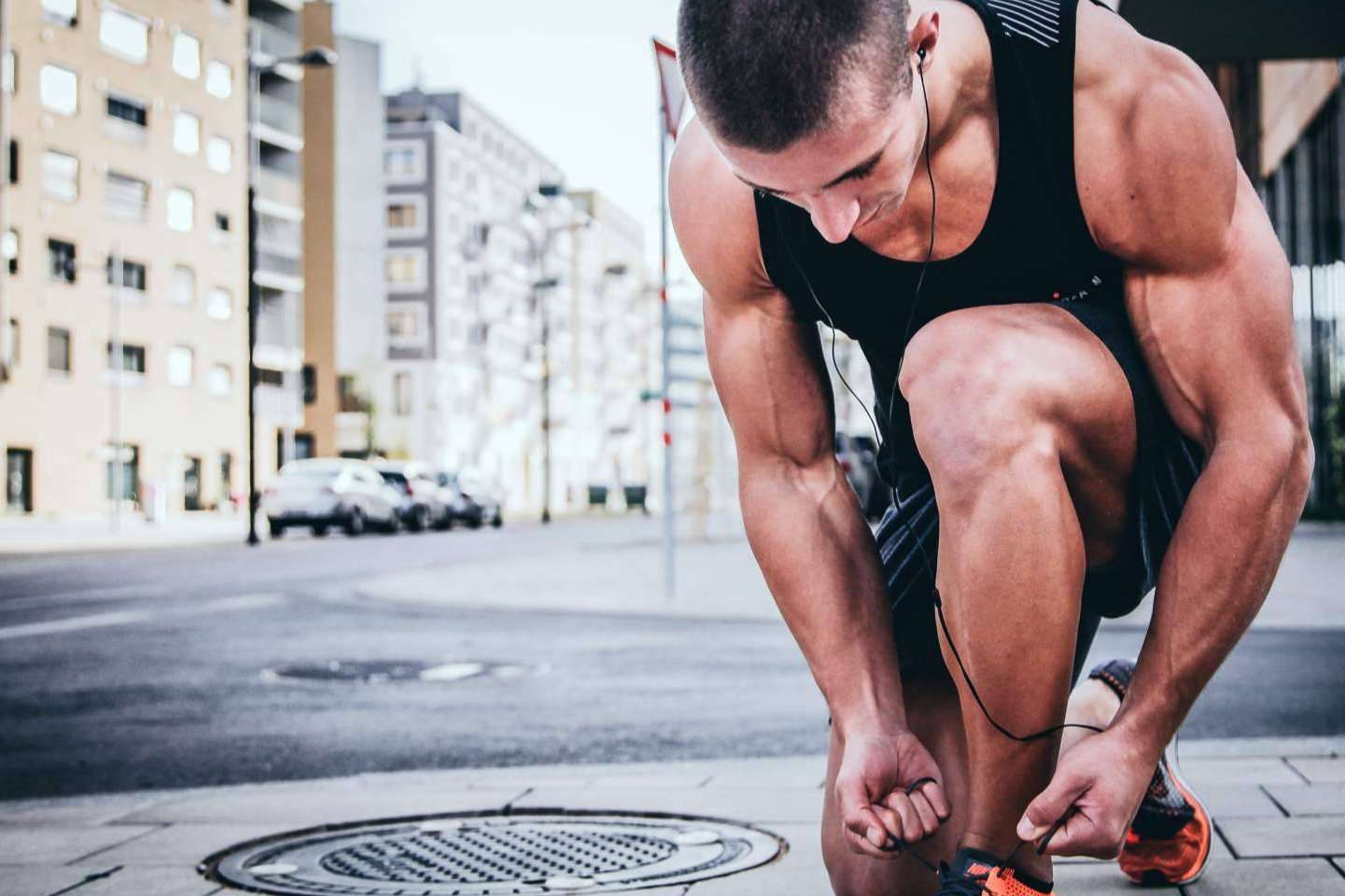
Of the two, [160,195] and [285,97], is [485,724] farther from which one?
[285,97]

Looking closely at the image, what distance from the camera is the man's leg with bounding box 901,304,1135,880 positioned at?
1.98 meters

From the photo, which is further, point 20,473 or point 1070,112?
point 20,473

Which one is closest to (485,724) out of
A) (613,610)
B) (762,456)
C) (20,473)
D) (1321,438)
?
(762,456)

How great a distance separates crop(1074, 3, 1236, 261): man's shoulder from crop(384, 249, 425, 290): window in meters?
73.3

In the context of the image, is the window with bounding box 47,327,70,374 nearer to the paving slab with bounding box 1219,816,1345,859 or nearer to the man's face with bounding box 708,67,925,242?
the paving slab with bounding box 1219,816,1345,859

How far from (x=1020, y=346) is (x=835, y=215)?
0.32 m

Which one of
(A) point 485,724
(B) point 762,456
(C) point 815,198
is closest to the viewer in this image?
(C) point 815,198

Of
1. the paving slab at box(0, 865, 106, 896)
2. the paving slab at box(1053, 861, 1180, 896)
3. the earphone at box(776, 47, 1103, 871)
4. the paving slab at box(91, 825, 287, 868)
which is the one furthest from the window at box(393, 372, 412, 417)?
the earphone at box(776, 47, 1103, 871)

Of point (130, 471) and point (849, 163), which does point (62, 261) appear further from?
point (849, 163)

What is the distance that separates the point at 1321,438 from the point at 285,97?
145 feet

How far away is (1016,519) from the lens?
6.46 ft

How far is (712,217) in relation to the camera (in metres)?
2.36

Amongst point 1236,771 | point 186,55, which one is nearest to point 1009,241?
point 1236,771

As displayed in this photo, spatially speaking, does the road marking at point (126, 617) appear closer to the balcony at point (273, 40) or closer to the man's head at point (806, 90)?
the man's head at point (806, 90)
